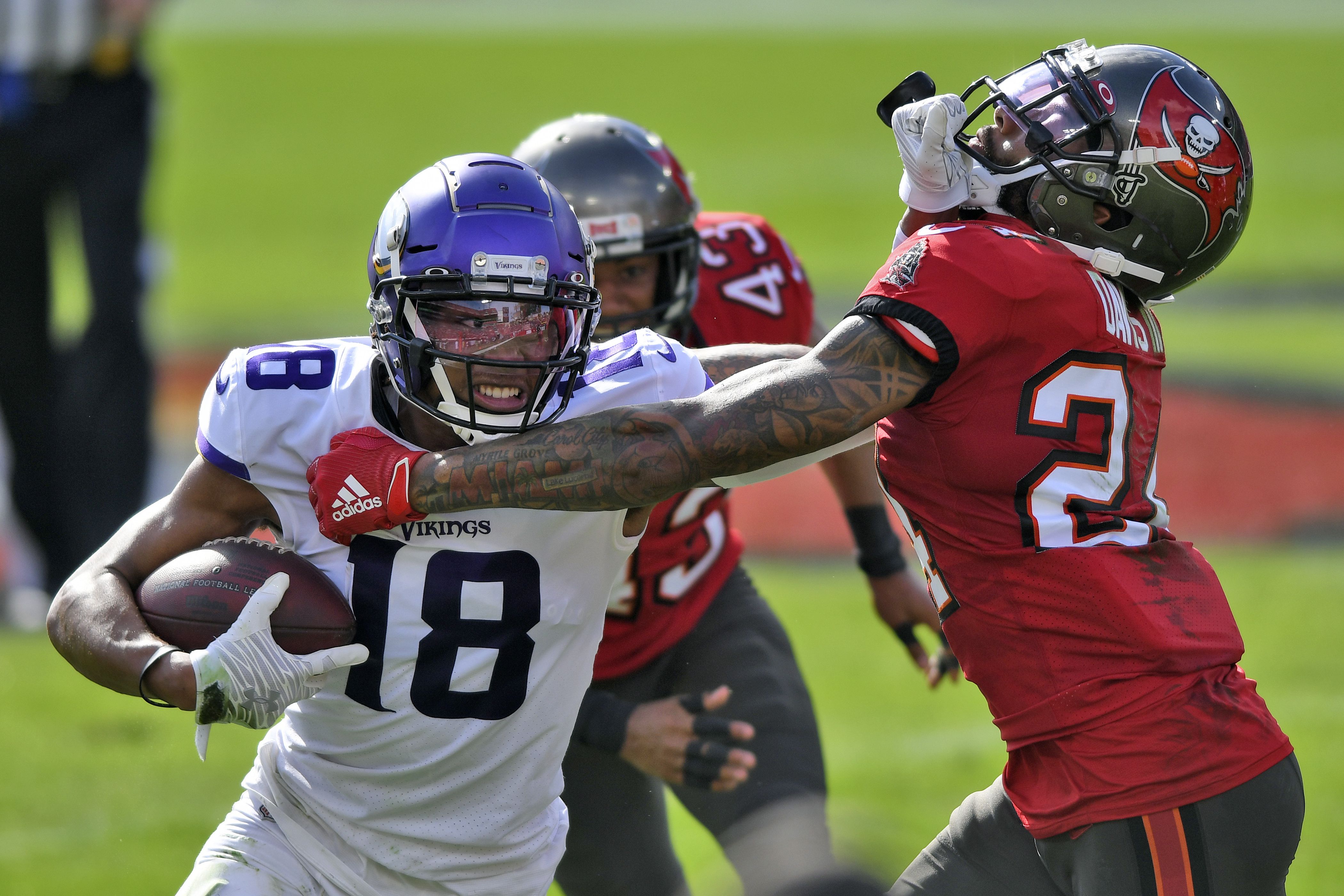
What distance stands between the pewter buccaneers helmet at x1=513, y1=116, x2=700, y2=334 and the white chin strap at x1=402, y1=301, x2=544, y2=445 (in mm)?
1098

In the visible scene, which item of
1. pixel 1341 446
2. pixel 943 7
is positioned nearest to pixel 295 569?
pixel 1341 446

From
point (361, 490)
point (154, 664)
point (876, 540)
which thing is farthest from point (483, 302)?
point (876, 540)

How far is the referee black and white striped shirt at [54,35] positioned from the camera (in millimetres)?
7543

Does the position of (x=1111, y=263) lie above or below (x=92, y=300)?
above

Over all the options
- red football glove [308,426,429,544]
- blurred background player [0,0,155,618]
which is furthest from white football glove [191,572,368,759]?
blurred background player [0,0,155,618]

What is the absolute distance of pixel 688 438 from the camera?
2.89 metres

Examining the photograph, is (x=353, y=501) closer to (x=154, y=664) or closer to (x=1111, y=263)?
(x=154, y=664)

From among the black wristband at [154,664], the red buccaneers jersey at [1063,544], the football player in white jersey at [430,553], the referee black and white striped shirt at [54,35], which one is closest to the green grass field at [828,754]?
the red buccaneers jersey at [1063,544]

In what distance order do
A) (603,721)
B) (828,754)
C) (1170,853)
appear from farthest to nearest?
(828,754)
(603,721)
(1170,853)

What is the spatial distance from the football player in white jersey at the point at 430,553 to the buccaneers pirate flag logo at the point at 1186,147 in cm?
98

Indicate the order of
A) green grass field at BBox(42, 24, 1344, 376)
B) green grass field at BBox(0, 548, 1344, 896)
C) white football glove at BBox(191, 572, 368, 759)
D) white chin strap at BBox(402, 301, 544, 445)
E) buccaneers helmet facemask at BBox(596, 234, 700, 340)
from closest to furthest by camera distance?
white football glove at BBox(191, 572, 368, 759)
white chin strap at BBox(402, 301, 544, 445)
buccaneers helmet facemask at BBox(596, 234, 700, 340)
green grass field at BBox(0, 548, 1344, 896)
green grass field at BBox(42, 24, 1344, 376)

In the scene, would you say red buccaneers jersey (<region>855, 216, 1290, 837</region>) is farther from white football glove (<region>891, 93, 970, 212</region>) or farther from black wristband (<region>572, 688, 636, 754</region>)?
black wristband (<region>572, 688, 636, 754</region>)

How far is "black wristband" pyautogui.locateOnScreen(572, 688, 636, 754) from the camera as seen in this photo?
3770 mm

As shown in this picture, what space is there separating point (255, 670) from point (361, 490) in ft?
1.25
